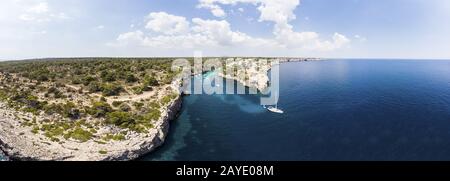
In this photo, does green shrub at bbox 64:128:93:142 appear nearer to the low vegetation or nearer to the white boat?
the low vegetation

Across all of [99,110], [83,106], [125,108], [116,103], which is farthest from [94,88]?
[99,110]

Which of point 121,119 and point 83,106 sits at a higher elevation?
point 83,106

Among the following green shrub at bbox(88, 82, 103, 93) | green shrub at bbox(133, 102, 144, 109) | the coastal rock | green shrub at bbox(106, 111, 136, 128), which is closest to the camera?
the coastal rock

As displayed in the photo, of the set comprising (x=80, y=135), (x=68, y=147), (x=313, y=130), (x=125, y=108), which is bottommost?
(x=68, y=147)

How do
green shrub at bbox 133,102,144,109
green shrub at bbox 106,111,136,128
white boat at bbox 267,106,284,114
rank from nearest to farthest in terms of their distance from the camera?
green shrub at bbox 106,111,136,128, green shrub at bbox 133,102,144,109, white boat at bbox 267,106,284,114

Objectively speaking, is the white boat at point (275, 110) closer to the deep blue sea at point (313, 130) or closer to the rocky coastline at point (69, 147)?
the deep blue sea at point (313, 130)

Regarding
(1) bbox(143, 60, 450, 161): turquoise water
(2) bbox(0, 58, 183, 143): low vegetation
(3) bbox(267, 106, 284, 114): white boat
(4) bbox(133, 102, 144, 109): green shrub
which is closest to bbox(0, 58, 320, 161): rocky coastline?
→ (2) bbox(0, 58, 183, 143): low vegetation

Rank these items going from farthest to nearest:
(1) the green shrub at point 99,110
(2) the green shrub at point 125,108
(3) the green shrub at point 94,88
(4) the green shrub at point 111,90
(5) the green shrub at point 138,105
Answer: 1. (3) the green shrub at point 94,88
2. (4) the green shrub at point 111,90
3. (5) the green shrub at point 138,105
4. (2) the green shrub at point 125,108
5. (1) the green shrub at point 99,110

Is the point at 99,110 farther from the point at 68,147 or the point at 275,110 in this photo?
the point at 275,110

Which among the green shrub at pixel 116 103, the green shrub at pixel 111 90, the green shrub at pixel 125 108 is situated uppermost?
the green shrub at pixel 111 90

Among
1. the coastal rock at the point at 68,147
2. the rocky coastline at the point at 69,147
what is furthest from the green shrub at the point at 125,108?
the coastal rock at the point at 68,147

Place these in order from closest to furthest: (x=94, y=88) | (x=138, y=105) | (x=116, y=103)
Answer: (x=138, y=105) < (x=116, y=103) < (x=94, y=88)

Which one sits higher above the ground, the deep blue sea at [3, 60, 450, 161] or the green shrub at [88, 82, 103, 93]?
the green shrub at [88, 82, 103, 93]
